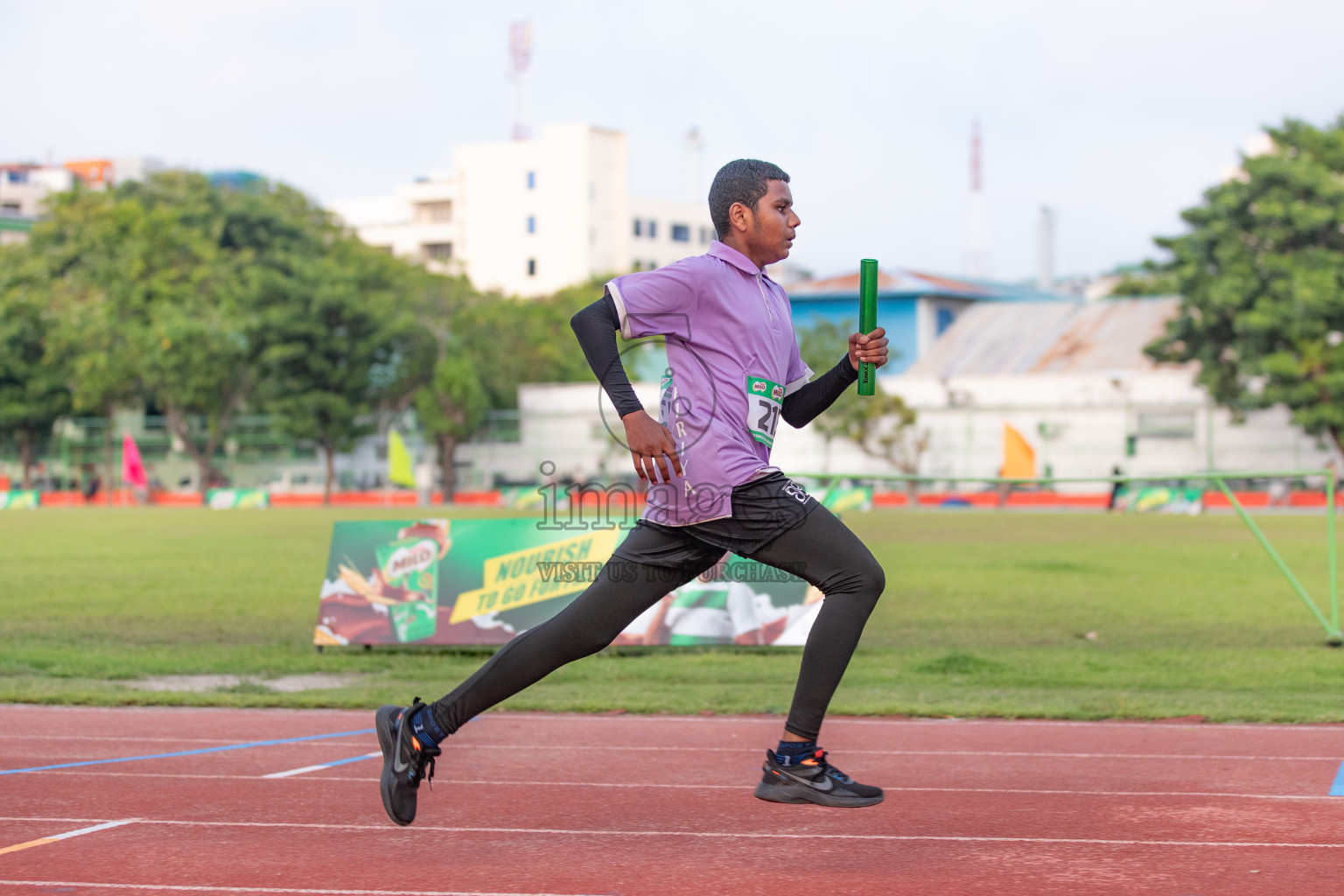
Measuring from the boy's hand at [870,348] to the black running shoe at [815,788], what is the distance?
132cm

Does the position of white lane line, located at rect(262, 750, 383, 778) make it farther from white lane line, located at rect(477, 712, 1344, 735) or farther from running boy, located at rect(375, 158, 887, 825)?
running boy, located at rect(375, 158, 887, 825)

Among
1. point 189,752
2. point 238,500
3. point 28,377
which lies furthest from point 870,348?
point 28,377

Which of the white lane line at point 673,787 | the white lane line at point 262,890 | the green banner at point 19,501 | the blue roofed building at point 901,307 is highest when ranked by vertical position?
the blue roofed building at point 901,307

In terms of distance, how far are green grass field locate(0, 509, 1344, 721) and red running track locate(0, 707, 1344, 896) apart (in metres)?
1.66

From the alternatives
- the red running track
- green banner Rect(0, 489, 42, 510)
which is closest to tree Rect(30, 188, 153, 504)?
green banner Rect(0, 489, 42, 510)

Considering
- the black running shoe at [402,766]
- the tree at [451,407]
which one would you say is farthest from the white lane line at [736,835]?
the tree at [451,407]

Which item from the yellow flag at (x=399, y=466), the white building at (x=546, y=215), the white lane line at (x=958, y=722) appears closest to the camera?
the white lane line at (x=958, y=722)

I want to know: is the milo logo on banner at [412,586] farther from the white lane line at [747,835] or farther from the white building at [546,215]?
the white building at [546,215]

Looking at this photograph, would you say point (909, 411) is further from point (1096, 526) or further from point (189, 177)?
point (189, 177)

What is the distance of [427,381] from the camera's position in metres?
59.6

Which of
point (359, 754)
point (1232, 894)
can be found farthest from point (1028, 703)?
point (1232, 894)

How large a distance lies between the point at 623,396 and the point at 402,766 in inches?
53.5

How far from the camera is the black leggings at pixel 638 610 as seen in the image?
4.64m

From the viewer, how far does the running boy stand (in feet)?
15.0
